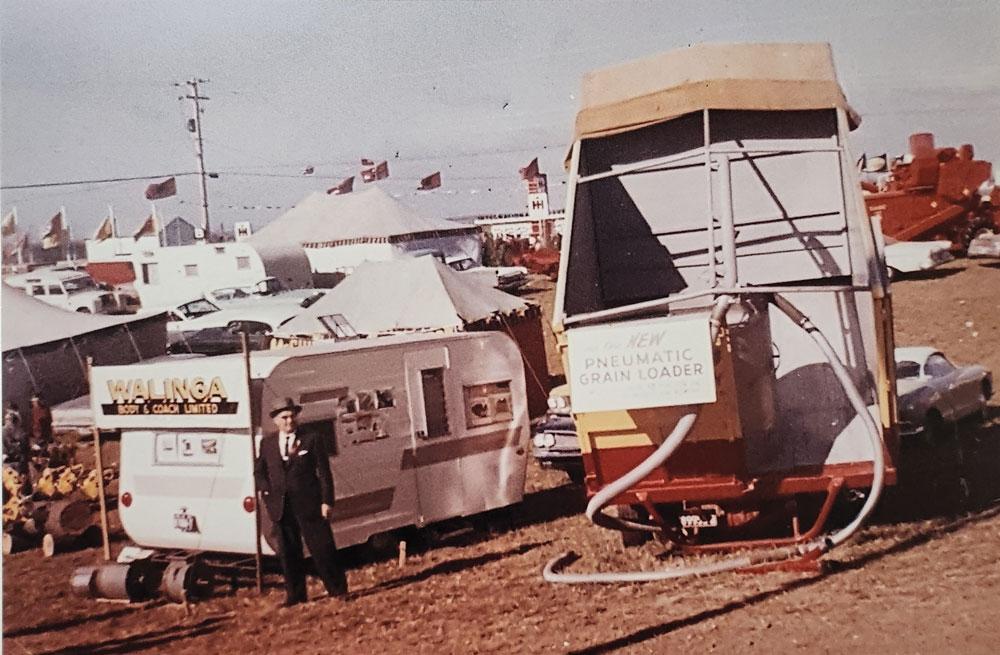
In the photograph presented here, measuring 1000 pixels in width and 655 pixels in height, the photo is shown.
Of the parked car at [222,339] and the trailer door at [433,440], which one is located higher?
the parked car at [222,339]

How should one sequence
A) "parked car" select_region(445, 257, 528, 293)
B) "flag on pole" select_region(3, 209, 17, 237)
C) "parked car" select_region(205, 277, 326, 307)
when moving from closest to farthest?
"flag on pole" select_region(3, 209, 17, 237) < "parked car" select_region(205, 277, 326, 307) < "parked car" select_region(445, 257, 528, 293)

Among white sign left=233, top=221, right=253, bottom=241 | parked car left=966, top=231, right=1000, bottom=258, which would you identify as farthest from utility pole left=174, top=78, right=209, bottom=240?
parked car left=966, top=231, right=1000, bottom=258

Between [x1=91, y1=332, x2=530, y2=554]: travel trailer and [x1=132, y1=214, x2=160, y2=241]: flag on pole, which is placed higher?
[x1=132, y1=214, x2=160, y2=241]: flag on pole

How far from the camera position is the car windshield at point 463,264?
8.47 metres

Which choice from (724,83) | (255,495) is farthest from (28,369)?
(724,83)

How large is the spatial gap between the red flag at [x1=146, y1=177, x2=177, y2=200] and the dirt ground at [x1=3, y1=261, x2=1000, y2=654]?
1.99 m

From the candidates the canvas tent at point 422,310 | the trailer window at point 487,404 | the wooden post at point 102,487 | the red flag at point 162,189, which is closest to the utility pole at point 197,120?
the red flag at point 162,189

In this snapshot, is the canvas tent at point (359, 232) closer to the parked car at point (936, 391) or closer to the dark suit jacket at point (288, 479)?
the dark suit jacket at point (288, 479)

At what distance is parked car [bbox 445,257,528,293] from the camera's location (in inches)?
324

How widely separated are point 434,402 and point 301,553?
1.27 meters

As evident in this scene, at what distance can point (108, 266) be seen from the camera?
20.8 feet

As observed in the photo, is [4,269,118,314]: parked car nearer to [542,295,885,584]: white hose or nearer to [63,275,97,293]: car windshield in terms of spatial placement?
[63,275,97,293]: car windshield

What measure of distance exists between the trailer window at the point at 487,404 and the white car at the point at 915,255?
2.44 meters

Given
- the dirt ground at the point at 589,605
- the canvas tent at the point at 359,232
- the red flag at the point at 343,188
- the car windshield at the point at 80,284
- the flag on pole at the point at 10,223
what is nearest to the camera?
the dirt ground at the point at 589,605
